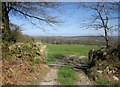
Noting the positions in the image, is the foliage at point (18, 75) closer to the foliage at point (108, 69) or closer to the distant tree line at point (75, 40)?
the foliage at point (108, 69)

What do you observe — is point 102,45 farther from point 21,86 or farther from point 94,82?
point 21,86

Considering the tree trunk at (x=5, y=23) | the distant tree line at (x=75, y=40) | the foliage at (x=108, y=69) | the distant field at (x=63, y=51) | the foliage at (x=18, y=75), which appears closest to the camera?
the foliage at (x=18, y=75)

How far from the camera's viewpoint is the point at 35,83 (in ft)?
28.8

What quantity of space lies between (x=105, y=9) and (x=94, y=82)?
267 inches

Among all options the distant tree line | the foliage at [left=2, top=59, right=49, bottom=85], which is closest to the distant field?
the distant tree line

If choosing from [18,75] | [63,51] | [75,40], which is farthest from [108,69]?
[63,51]

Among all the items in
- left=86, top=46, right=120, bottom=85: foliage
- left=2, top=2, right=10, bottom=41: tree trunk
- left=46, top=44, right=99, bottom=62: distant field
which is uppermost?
left=2, top=2, right=10, bottom=41: tree trunk

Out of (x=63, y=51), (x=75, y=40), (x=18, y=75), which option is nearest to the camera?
(x=18, y=75)

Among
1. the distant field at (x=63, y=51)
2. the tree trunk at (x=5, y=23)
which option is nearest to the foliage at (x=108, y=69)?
the tree trunk at (x=5, y=23)

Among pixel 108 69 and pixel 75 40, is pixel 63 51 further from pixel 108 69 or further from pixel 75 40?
pixel 108 69

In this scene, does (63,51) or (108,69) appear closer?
(108,69)

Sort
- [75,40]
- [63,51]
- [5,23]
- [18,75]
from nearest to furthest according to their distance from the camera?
[18,75]
[5,23]
[75,40]
[63,51]

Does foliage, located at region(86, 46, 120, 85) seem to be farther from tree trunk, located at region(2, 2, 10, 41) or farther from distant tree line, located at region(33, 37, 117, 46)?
tree trunk, located at region(2, 2, 10, 41)

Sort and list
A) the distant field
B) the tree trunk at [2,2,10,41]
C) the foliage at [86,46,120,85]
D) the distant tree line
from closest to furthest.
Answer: the foliage at [86,46,120,85] → the tree trunk at [2,2,10,41] → the distant tree line → the distant field
